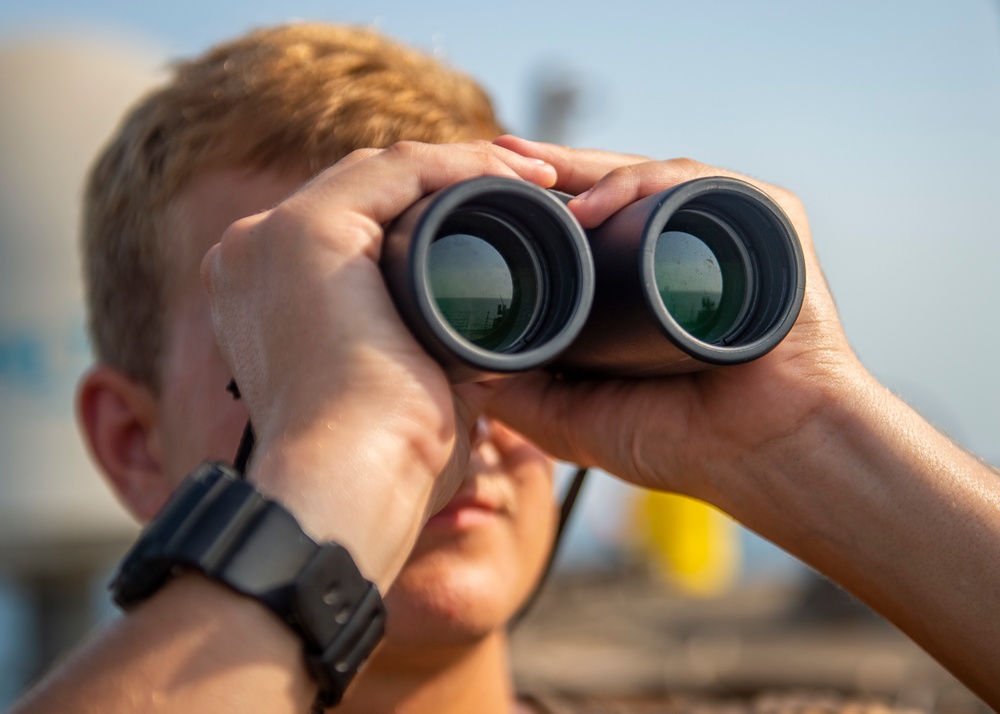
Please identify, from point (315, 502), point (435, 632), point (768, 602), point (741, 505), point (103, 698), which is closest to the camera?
point (103, 698)

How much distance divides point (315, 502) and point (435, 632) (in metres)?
0.68

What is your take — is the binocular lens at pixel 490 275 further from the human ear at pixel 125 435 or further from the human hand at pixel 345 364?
the human ear at pixel 125 435

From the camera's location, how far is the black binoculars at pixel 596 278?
119cm

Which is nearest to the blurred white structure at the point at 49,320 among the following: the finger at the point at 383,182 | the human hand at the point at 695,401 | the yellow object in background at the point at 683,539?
the human hand at the point at 695,401

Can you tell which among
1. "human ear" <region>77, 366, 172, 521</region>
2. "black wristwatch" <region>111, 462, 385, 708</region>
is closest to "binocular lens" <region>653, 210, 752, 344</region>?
"black wristwatch" <region>111, 462, 385, 708</region>

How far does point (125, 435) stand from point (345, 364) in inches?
43.3

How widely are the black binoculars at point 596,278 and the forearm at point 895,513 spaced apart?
0.27 meters

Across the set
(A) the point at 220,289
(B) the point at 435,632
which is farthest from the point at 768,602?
(A) the point at 220,289

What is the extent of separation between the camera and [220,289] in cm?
136

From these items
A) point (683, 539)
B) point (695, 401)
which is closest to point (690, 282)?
point (695, 401)

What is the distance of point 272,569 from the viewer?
3.60ft

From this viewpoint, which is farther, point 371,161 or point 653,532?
point 653,532

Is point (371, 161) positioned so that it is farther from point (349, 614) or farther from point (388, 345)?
point (349, 614)

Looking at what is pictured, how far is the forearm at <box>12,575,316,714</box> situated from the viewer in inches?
41.0
